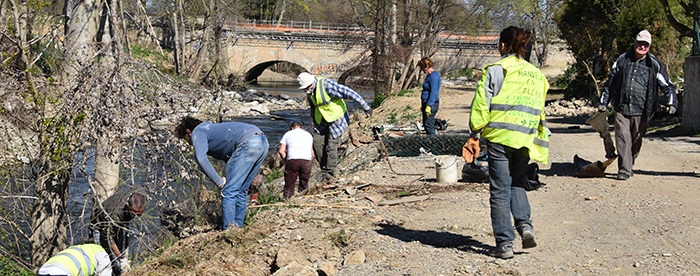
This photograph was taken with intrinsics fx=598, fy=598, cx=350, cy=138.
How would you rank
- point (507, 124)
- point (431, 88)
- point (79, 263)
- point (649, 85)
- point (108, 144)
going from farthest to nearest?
point (431, 88) < point (649, 85) < point (108, 144) < point (79, 263) < point (507, 124)

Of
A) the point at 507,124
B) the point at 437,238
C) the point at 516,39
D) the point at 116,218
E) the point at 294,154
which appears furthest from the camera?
the point at 294,154

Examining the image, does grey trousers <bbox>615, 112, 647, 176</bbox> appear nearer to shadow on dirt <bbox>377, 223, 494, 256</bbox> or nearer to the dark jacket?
the dark jacket

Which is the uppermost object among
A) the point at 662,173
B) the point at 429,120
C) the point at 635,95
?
the point at 635,95

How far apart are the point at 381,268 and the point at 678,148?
24.2 ft

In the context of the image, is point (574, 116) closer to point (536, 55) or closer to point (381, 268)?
point (381, 268)

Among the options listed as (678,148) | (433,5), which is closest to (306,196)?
(678,148)

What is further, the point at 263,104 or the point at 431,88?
the point at 263,104

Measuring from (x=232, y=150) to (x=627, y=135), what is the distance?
4767 mm

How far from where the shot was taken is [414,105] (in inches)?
767

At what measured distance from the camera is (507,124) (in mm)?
4453

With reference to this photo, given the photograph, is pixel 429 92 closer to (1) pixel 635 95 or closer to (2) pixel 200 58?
(1) pixel 635 95

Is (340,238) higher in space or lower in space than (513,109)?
lower

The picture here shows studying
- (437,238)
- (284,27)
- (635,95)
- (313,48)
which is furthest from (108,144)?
(313,48)

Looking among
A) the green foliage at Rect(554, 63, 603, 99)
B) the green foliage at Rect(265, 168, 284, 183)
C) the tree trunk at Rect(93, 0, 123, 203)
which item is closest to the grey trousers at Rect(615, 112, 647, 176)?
the tree trunk at Rect(93, 0, 123, 203)
